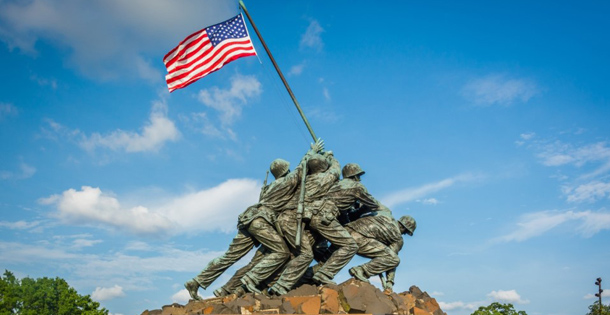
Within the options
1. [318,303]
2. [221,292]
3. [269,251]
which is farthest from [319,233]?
[221,292]

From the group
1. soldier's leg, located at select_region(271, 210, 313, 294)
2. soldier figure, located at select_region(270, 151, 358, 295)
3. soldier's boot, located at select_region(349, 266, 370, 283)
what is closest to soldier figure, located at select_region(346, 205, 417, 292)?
soldier's boot, located at select_region(349, 266, 370, 283)

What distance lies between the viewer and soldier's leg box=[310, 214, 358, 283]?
12.2 meters

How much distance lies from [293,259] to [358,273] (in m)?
1.39

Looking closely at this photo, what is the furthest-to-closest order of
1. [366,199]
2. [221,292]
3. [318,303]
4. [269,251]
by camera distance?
1. [366,199]
2. [269,251]
3. [221,292]
4. [318,303]

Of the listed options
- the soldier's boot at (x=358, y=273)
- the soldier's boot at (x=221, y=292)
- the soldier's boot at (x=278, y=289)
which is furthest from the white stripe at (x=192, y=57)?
the soldier's boot at (x=358, y=273)

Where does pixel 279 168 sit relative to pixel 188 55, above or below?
below

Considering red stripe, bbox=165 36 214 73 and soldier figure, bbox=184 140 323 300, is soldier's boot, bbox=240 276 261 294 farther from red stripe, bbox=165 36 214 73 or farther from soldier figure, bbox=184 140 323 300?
red stripe, bbox=165 36 214 73

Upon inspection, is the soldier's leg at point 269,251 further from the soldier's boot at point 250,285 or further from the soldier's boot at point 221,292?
the soldier's boot at point 221,292

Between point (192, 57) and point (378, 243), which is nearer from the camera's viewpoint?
point (378, 243)

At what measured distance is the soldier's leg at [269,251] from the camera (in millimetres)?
12125

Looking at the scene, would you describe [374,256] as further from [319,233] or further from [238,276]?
[238,276]

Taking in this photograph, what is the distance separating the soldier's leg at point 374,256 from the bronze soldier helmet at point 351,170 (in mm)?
1422

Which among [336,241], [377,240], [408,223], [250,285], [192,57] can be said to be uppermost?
[192,57]

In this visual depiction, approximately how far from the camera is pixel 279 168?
13406mm
